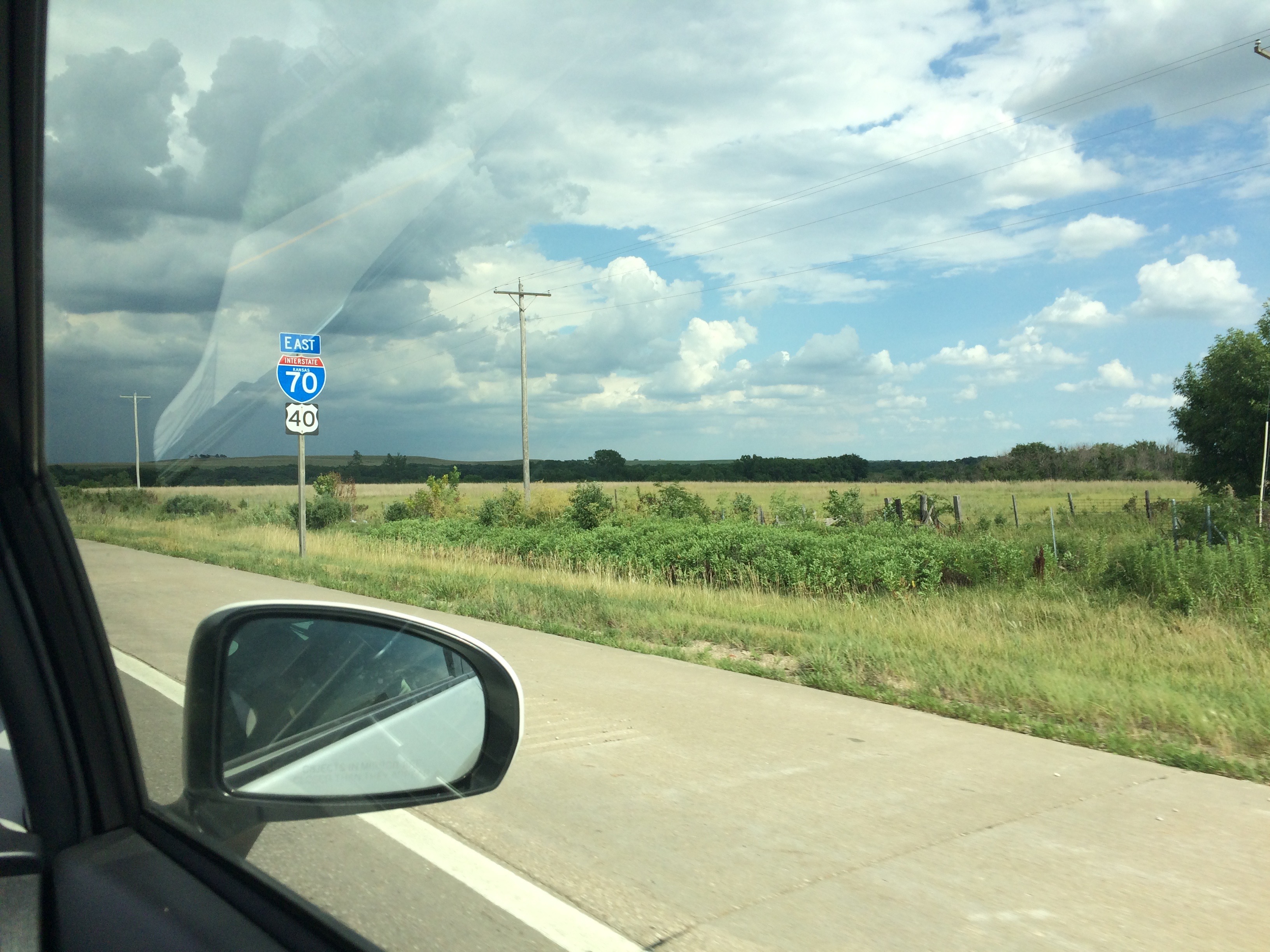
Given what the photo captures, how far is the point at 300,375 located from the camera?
325 centimetres

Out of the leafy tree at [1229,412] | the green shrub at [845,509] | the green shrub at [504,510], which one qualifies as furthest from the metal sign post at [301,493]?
the leafy tree at [1229,412]

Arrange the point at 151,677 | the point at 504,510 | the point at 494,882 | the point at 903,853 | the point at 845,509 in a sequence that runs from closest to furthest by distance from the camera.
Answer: the point at 151,677 < the point at 494,882 < the point at 903,853 < the point at 845,509 < the point at 504,510

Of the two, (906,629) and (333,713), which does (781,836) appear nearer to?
(333,713)

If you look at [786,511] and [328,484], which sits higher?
[328,484]

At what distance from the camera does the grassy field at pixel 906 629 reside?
5004 millimetres

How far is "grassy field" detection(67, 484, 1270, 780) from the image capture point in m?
5.00

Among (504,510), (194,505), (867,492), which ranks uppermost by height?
(194,505)

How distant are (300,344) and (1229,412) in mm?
31232

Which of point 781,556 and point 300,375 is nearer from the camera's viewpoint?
point 300,375

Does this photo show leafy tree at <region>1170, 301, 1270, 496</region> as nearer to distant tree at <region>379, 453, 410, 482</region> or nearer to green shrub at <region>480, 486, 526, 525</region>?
green shrub at <region>480, 486, 526, 525</region>

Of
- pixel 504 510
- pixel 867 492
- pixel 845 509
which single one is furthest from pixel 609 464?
pixel 867 492

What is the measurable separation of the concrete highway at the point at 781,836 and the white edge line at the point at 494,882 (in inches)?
2.1

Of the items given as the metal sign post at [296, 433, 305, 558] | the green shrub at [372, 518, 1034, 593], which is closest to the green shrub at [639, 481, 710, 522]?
the green shrub at [372, 518, 1034, 593]

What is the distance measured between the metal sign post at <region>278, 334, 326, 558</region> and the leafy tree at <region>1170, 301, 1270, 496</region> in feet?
89.2
